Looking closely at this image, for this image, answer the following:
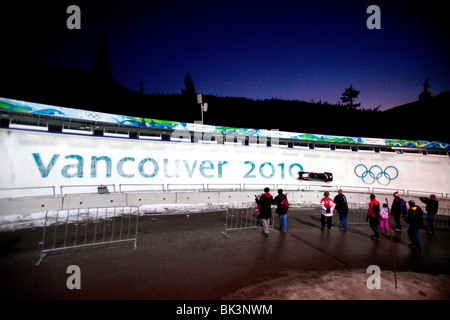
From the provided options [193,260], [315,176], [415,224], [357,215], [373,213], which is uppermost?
[315,176]

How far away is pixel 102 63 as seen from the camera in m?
54.1

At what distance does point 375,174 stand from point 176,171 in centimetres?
1910

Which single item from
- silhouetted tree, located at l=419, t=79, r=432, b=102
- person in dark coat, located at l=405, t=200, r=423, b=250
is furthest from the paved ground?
silhouetted tree, located at l=419, t=79, r=432, b=102

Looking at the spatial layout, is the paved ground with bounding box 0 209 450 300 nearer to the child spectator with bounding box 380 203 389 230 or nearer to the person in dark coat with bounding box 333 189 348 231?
the person in dark coat with bounding box 333 189 348 231

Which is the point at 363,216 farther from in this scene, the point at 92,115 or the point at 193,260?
the point at 92,115

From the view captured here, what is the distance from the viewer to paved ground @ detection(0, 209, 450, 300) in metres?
3.99

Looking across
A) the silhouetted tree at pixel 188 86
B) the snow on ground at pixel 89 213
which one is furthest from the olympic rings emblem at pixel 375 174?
the silhouetted tree at pixel 188 86

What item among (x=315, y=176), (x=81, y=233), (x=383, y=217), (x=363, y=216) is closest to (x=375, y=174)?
(x=315, y=176)

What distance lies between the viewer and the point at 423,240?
27.4 ft

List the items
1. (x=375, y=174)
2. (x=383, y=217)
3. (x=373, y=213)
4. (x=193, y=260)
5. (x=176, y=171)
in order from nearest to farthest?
(x=193, y=260), (x=373, y=213), (x=383, y=217), (x=176, y=171), (x=375, y=174)
